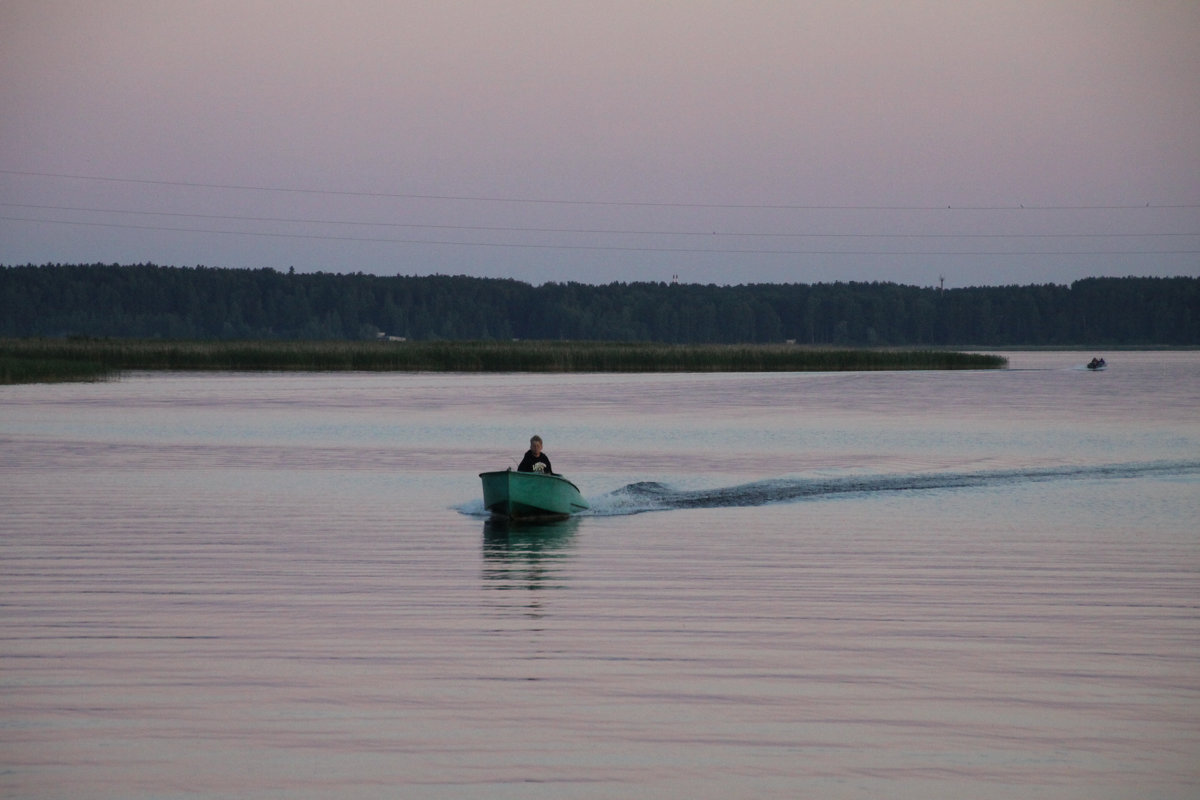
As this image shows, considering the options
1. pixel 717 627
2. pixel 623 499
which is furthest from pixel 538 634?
pixel 623 499

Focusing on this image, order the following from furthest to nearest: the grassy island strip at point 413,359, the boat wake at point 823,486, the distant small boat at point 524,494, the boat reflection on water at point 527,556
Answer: the grassy island strip at point 413,359, the boat wake at point 823,486, the distant small boat at point 524,494, the boat reflection on water at point 527,556

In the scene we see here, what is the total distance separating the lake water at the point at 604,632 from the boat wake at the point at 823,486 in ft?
0.49

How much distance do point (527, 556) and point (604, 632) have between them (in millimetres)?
6157

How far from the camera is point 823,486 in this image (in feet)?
95.3

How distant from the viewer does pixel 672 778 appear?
894 cm

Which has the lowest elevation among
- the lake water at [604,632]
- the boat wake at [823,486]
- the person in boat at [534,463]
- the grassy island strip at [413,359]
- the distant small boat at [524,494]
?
the boat wake at [823,486]

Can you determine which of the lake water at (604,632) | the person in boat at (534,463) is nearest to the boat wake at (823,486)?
the lake water at (604,632)

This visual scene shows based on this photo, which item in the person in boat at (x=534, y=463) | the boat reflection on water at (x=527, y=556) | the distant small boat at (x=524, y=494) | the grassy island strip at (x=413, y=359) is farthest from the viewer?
the grassy island strip at (x=413, y=359)

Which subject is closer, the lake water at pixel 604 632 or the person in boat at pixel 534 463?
the lake water at pixel 604 632

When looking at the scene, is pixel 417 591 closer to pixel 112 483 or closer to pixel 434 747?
pixel 434 747

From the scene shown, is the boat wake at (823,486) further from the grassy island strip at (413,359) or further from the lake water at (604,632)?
the grassy island strip at (413,359)

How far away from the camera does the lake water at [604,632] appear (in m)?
9.21

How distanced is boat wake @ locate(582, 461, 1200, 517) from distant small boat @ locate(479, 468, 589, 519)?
1.31m

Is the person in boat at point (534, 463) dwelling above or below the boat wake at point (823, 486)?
above
